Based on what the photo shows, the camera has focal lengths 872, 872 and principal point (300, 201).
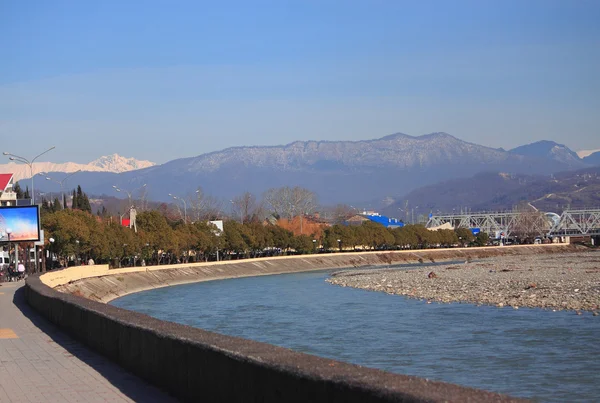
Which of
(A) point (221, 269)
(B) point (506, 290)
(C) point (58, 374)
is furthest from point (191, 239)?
(C) point (58, 374)

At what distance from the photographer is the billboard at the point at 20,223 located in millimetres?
63306

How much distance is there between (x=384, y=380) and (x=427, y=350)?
22125 millimetres

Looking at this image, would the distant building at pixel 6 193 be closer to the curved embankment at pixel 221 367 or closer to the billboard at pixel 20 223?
the billboard at pixel 20 223

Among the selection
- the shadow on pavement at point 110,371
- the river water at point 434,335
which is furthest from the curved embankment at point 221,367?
the river water at point 434,335

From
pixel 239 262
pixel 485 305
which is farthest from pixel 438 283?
pixel 239 262

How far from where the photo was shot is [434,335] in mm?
33938

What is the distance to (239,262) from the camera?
111938mm

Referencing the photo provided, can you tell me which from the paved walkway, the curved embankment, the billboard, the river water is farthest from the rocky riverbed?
the curved embankment

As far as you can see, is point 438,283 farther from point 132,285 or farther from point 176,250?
point 176,250

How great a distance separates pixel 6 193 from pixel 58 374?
390 ft

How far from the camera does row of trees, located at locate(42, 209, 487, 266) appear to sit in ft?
272

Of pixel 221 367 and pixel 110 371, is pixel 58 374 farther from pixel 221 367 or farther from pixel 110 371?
pixel 221 367

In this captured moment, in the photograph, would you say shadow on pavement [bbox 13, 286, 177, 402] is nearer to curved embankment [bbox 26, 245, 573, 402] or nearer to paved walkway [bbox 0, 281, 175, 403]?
paved walkway [bbox 0, 281, 175, 403]

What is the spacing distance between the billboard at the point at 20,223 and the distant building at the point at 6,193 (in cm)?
5790
